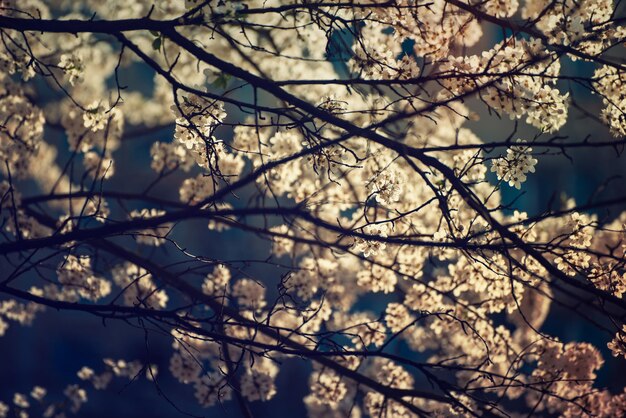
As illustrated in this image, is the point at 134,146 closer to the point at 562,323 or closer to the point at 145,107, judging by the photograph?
Answer: the point at 145,107

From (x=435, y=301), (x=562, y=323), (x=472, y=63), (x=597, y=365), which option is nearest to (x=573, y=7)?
(x=472, y=63)

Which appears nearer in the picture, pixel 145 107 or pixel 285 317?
pixel 285 317

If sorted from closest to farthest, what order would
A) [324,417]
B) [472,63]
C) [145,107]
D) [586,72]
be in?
[472,63]
[324,417]
[145,107]
[586,72]

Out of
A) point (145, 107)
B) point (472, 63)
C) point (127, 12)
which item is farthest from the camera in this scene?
point (145, 107)

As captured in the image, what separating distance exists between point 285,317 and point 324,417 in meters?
2.23

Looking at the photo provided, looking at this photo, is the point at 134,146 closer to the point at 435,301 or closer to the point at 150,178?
the point at 150,178

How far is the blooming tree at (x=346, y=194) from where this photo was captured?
10.1 feet

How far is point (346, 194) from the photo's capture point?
597 cm

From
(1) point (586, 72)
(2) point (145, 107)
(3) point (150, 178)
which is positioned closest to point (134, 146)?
(3) point (150, 178)

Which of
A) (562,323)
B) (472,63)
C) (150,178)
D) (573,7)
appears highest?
(150,178)

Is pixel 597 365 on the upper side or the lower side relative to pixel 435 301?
lower

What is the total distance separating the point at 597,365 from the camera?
535 centimetres

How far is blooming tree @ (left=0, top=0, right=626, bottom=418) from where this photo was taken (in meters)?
3.09

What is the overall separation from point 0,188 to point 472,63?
4.83m
